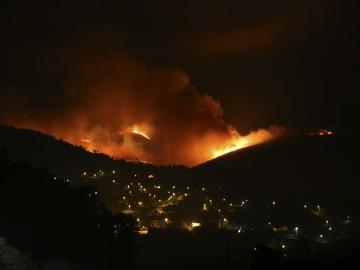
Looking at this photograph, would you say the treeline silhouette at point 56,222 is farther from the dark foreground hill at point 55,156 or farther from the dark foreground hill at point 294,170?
the dark foreground hill at point 294,170

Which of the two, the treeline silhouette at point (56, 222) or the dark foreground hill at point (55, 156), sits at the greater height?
the dark foreground hill at point (55, 156)

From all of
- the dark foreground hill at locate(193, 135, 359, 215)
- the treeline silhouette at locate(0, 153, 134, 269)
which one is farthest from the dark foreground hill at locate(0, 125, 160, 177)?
the treeline silhouette at locate(0, 153, 134, 269)

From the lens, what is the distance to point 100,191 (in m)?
44.9

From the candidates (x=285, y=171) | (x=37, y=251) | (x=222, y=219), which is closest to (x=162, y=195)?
(x=222, y=219)

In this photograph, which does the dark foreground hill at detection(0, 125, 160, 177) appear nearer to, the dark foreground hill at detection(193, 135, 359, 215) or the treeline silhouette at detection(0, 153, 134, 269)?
the dark foreground hill at detection(193, 135, 359, 215)

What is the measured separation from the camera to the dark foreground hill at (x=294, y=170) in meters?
51.2

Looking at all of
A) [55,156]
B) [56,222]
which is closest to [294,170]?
[55,156]

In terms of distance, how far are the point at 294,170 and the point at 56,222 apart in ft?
153

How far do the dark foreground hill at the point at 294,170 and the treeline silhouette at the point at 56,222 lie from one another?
22829mm

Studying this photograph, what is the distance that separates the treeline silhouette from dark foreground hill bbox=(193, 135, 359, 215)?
2283 centimetres

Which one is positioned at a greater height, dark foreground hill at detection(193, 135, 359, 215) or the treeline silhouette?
dark foreground hill at detection(193, 135, 359, 215)

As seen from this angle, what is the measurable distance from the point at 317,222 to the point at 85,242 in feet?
73.0

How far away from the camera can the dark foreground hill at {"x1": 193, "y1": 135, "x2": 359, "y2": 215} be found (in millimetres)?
51216

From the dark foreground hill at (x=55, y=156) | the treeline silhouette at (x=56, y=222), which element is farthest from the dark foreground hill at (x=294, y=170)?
the treeline silhouette at (x=56, y=222)
